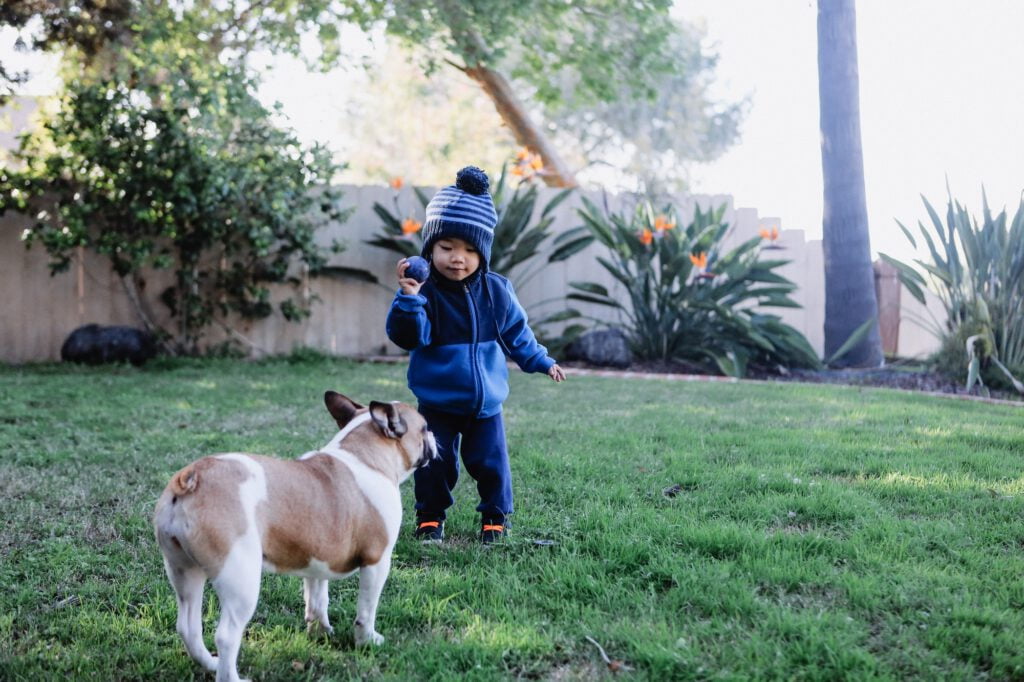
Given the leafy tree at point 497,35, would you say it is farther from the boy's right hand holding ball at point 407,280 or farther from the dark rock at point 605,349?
the boy's right hand holding ball at point 407,280

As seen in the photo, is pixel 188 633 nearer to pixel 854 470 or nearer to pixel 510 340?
pixel 510 340

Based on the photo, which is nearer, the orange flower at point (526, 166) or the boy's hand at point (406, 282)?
the boy's hand at point (406, 282)

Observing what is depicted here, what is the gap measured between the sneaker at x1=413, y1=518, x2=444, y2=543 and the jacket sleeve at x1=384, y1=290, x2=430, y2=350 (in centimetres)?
75

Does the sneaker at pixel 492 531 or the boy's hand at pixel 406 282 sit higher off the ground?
the boy's hand at pixel 406 282

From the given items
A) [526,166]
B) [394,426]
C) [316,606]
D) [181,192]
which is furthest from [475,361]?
[181,192]

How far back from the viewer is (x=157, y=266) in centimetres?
940

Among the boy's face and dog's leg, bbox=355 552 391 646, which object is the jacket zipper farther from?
dog's leg, bbox=355 552 391 646

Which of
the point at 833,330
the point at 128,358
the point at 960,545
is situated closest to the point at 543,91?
the point at 833,330

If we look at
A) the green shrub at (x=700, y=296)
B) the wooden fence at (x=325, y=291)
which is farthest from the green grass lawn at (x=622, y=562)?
the wooden fence at (x=325, y=291)

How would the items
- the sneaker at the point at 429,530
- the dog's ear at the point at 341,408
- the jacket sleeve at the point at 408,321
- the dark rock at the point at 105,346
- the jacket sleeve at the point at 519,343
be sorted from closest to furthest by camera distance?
the dog's ear at the point at 341,408 < the jacket sleeve at the point at 408,321 < the sneaker at the point at 429,530 < the jacket sleeve at the point at 519,343 < the dark rock at the point at 105,346

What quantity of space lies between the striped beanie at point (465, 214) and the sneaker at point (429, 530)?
1.11 metres

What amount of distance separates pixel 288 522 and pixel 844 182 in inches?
363

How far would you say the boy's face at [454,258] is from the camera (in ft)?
11.4

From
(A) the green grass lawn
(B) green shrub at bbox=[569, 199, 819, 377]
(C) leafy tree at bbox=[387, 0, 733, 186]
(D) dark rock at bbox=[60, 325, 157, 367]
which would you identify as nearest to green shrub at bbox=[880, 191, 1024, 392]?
(B) green shrub at bbox=[569, 199, 819, 377]
